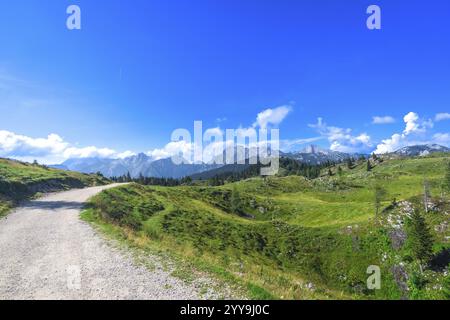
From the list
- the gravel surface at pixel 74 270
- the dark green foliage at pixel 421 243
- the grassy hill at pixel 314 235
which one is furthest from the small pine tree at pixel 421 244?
the gravel surface at pixel 74 270

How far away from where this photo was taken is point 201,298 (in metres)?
14.1

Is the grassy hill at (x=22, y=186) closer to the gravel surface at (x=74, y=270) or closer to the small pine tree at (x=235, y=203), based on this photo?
the gravel surface at (x=74, y=270)

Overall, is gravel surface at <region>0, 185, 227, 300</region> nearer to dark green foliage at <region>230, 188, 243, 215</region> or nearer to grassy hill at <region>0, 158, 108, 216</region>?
grassy hill at <region>0, 158, 108, 216</region>

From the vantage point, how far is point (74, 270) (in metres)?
17.4

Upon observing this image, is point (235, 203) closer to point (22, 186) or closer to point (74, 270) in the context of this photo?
point (22, 186)

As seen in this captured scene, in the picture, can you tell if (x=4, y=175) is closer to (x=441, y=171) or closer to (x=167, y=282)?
(x=167, y=282)

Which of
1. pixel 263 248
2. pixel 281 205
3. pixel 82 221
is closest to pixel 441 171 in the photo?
pixel 281 205

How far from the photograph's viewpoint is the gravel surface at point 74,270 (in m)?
14.5

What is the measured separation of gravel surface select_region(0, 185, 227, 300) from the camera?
14.5 m

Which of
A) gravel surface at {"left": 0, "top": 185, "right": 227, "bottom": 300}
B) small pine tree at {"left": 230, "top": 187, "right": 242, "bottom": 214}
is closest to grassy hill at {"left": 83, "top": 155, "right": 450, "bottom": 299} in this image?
small pine tree at {"left": 230, "top": 187, "right": 242, "bottom": 214}

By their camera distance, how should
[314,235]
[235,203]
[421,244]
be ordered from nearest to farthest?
[421,244] < [314,235] < [235,203]

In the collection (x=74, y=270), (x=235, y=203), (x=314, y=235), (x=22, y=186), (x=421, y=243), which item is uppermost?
(x=22, y=186)

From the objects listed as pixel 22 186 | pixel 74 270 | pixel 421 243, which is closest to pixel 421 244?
pixel 421 243
